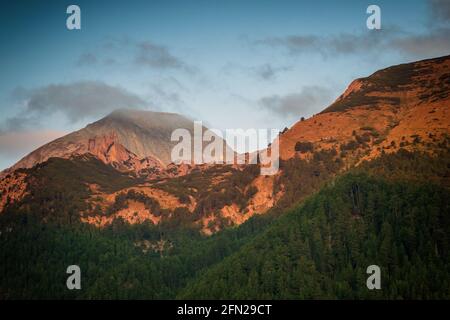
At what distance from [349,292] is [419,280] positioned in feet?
68.4
